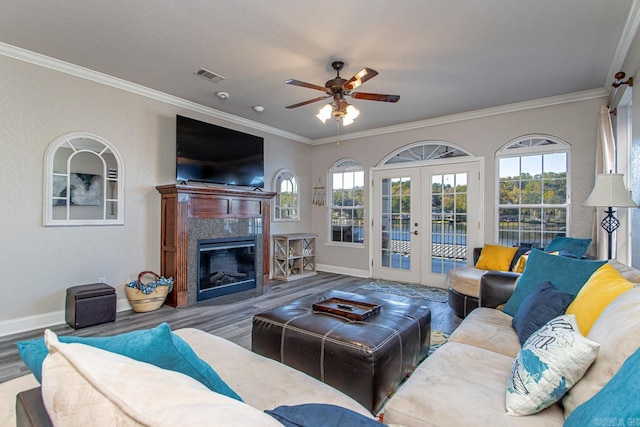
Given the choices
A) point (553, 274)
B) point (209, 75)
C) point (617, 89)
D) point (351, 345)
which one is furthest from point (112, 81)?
point (617, 89)

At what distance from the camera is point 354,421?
796mm

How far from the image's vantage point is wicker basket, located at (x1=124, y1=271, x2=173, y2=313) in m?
3.71

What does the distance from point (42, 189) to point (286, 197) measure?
3.64 meters

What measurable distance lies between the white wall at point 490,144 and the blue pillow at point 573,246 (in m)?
0.75

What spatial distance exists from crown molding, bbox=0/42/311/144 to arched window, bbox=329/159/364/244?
5.91 ft

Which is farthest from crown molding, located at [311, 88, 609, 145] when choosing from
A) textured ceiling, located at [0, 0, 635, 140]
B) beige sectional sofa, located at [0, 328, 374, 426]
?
beige sectional sofa, located at [0, 328, 374, 426]

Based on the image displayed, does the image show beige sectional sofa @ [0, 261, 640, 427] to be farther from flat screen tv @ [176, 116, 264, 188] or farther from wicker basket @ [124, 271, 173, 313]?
flat screen tv @ [176, 116, 264, 188]

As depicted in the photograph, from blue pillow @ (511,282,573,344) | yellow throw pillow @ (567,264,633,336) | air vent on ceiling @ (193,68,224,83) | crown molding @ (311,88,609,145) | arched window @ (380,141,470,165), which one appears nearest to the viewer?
yellow throw pillow @ (567,264,633,336)

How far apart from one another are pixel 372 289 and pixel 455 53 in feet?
11.1

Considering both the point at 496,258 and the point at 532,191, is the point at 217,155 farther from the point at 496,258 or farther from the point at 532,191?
the point at 532,191

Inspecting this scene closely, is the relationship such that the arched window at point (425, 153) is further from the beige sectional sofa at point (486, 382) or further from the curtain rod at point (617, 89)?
the beige sectional sofa at point (486, 382)

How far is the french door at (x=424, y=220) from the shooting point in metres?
4.90

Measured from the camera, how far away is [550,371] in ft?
3.68

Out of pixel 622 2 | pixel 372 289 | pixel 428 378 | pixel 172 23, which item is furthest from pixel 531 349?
pixel 372 289
